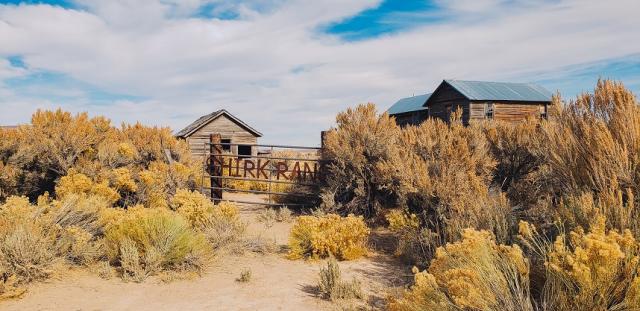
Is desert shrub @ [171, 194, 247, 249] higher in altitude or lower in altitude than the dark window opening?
lower

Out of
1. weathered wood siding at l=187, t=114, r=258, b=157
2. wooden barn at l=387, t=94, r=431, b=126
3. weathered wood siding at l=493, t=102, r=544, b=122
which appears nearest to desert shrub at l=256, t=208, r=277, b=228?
weathered wood siding at l=187, t=114, r=258, b=157

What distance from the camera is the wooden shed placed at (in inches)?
1156

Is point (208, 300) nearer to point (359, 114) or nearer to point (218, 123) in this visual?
point (359, 114)

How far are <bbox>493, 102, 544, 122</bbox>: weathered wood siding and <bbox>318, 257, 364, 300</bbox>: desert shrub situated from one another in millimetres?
27359

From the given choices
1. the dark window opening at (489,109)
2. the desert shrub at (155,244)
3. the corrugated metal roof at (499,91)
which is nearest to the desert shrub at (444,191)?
the desert shrub at (155,244)

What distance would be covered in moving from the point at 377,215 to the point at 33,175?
323 inches

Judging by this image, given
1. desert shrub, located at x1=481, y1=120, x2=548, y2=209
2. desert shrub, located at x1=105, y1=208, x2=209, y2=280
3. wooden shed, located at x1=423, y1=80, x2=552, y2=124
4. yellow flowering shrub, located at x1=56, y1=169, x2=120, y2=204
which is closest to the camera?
desert shrub, located at x1=105, y1=208, x2=209, y2=280

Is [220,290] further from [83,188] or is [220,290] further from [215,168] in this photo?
[215,168]

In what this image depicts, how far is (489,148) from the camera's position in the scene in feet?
33.8

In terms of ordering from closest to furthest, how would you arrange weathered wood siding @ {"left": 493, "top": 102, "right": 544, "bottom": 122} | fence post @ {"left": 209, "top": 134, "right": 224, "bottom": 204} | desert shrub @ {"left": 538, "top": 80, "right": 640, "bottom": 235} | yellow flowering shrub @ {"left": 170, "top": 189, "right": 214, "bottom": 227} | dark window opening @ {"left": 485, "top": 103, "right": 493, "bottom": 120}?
desert shrub @ {"left": 538, "top": 80, "right": 640, "bottom": 235} < yellow flowering shrub @ {"left": 170, "top": 189, "right": 214, "bottom": 227} < fence post @ {"left": 209, "top": 134, "right": 224, "bottom": 204} < dark window opening @ {"left": 485, "top": 103, "right": 493, "bottom": 120} < weathered wood siding @ {"left": 493, "top": 102, "right": 544, "bottom": 122}

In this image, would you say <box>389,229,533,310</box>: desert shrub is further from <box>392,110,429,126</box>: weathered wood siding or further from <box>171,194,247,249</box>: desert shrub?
<box>392,110,429,126</box>: weathered wood siding

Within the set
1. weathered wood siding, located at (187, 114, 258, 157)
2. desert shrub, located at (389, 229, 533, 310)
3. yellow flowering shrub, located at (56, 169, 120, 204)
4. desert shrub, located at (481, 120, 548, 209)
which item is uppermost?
weathered wood siding, located at (187, 114, 258, 157)

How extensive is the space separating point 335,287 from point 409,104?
35682 millimetres

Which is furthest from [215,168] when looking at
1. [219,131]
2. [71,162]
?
[219,131]
